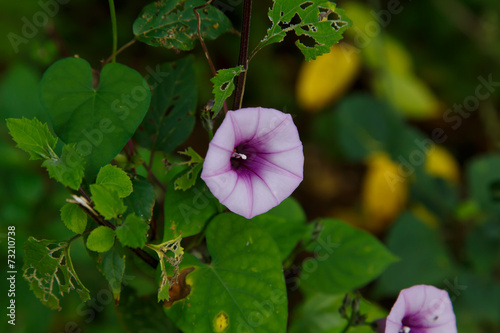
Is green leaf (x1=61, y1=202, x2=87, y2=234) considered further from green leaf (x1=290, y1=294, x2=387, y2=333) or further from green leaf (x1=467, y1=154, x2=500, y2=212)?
green leaf (x1=467, y1=154, x2=500, y2=212)

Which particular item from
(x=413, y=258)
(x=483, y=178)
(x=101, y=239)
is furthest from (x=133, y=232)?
(x=483, y=178)

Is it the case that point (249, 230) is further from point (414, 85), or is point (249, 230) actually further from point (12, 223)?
point (414, 85)

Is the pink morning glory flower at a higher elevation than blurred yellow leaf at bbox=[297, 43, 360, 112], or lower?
higher

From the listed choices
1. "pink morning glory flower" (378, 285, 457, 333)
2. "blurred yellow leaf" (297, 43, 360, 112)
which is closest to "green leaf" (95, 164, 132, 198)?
"pink morning glory flower" (378, 285, 457, 333)

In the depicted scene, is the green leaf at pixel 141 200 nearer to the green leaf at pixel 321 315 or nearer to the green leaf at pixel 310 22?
the green leaf at pixel 310 22

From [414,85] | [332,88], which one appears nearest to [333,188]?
[332,88]

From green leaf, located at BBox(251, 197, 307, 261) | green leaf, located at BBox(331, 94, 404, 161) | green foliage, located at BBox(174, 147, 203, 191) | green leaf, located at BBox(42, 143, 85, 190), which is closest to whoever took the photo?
green leaf, located at BBox(42, 143, 85, 190)

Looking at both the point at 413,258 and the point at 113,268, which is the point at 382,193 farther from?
Answer: the point at 113,268
